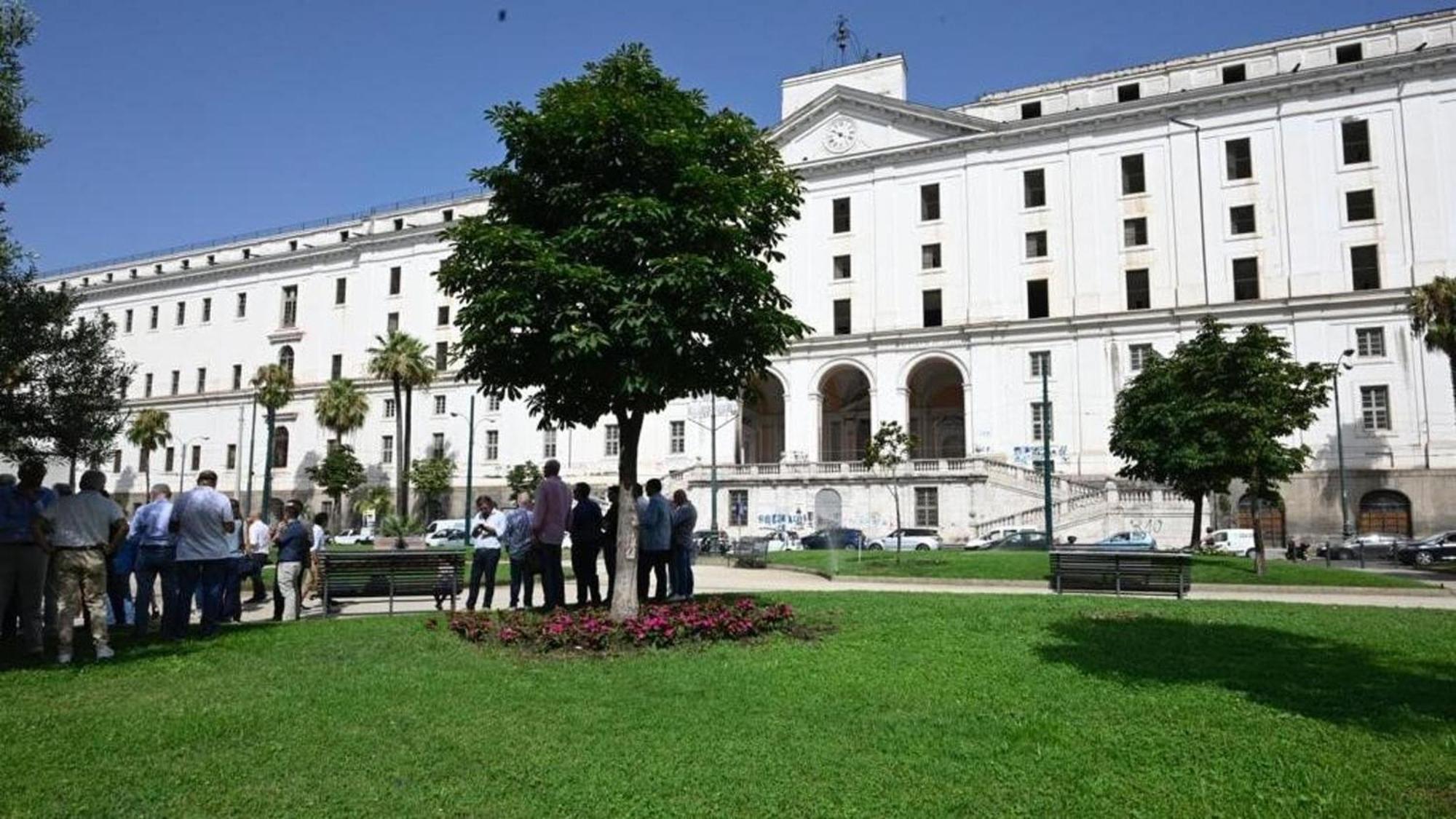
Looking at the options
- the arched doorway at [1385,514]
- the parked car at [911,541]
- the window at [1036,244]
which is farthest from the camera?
the window at [1036,244]

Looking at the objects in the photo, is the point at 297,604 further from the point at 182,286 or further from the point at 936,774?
the point at 182,286

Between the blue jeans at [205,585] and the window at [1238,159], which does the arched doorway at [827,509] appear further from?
the blue jeans at [205,585]

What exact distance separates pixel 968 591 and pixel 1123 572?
126 inches

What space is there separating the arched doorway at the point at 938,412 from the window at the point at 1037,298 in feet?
18.1

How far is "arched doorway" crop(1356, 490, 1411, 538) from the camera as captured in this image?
127 feet

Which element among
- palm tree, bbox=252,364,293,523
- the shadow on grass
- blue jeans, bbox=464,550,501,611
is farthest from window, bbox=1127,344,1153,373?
palm tree, bbox=252,364,293,523

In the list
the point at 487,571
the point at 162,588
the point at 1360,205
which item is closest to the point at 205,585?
the point at 162,588

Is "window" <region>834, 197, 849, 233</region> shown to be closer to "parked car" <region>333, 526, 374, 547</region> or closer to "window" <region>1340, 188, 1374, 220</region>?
"window" <region>1340, 188, 1374, 220</region>

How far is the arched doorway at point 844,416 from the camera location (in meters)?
52.8

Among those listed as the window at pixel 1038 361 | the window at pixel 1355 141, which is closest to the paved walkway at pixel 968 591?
the window at pixel 1038 361

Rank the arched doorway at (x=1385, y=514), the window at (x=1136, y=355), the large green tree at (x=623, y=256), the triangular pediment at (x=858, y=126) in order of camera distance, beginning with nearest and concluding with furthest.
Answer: the large green tree at (x=623, y=256) < the arched doorway at (x=1385, y=514) < the window at (x=1136, y=355) < the triangular pediment at (x=858, y=126)

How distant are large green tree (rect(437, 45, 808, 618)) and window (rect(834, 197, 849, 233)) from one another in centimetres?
4094

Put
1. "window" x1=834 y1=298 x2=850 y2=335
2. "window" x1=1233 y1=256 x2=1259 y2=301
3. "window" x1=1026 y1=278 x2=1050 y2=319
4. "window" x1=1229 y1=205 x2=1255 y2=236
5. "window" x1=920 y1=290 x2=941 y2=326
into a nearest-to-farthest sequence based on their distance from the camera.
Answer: "window" x1=1233 y1=256 x2=1259 y2=301 < "window" x1=1229 y1=205 x2=1255 y2=236 < "window" x1=1026 y1=278 x2=1050 y2=319 < "window" x1=920 y1=290 x2=941 y2=326 < "window" x1=834 y1=298 x2=850 y2=335

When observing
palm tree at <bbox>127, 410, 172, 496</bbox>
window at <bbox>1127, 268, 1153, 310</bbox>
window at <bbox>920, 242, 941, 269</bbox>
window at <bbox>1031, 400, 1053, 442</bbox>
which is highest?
window at <bbox>920, 242, 941, 269</bbox>
